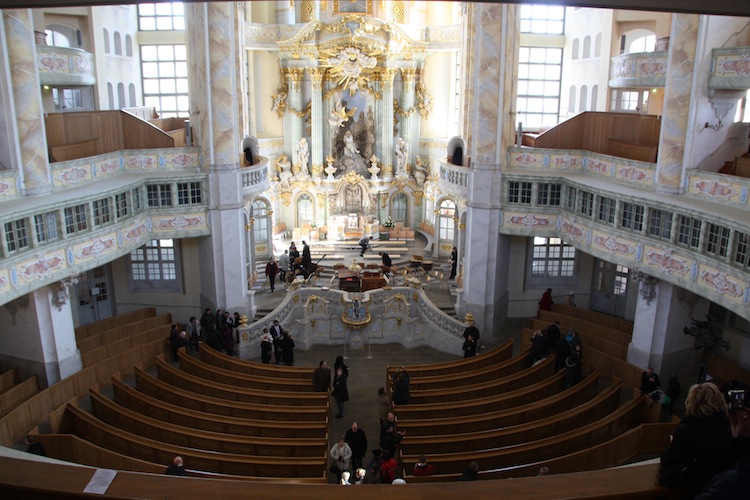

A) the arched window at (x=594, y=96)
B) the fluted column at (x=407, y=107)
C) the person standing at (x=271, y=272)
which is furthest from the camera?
the fluted column at (x=407, y=107)

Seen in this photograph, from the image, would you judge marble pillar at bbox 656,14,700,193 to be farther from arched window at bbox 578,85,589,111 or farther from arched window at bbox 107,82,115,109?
arched window at bbox 107,82,115,109

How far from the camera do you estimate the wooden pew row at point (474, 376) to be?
15922mm

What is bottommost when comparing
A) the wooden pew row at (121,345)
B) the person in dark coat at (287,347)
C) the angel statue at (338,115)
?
the person in dark coat at (287,347)

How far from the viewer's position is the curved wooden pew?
16.6 m

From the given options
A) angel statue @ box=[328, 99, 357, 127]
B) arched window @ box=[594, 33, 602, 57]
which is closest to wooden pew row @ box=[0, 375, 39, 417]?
angel statue @ box=[328, 99, 357, 127]

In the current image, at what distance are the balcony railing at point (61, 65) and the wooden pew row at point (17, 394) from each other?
29.2 ft

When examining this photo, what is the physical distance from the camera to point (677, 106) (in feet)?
51.3

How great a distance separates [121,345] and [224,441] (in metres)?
6.40

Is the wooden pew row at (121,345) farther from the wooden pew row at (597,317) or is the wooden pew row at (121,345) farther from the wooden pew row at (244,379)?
the wooden pew row at (597,317)

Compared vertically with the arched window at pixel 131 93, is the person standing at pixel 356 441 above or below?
below

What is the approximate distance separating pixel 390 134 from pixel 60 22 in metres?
14.7

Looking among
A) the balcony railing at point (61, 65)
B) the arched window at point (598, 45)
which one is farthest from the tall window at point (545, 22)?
the balcony railing at point (61, 65)

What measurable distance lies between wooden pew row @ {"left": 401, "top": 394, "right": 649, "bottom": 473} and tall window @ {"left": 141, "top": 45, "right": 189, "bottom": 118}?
2297cm

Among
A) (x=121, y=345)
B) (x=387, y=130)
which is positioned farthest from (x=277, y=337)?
(x=387, y=130)
